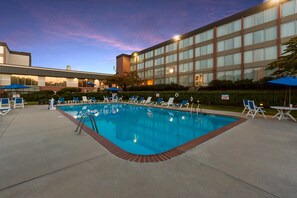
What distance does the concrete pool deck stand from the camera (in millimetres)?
2160

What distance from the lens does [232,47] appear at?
2261 cm

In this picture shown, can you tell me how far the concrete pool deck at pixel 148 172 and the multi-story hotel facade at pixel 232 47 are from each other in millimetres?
20711

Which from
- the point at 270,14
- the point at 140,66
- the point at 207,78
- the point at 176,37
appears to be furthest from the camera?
the point at 140,66

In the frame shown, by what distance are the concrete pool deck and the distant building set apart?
23.6 meters

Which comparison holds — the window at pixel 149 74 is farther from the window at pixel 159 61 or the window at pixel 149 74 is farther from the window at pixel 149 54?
the window at pixel 149 54

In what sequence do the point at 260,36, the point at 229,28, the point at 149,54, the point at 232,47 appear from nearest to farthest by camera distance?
the point at 260,36 → the point at 232,47 → the point at 229,28 → the point at 149,54

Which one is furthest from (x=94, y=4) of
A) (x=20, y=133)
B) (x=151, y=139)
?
(x=151, y=139)

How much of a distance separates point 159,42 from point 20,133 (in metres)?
34.7

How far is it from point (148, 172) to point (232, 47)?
25921 millimetres

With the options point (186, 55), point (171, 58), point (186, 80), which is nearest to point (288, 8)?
point (186, 55)

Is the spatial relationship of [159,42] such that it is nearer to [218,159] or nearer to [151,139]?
[151,139]

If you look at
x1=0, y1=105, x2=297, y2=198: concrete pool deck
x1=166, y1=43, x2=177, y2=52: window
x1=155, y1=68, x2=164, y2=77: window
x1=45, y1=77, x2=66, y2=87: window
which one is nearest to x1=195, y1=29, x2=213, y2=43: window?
x1=166, y1=43, x2=177, y2=52: window

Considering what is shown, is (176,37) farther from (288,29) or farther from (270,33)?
(288,29)

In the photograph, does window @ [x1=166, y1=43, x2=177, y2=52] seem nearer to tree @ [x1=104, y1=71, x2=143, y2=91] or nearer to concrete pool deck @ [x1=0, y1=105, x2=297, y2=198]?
tree @ [x1=104, y1=71, x2=143, y2=91]
